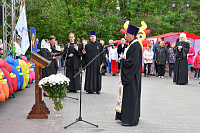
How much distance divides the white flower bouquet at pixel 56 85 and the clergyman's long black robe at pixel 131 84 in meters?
1.44

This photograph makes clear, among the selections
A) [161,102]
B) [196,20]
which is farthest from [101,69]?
[196,20]

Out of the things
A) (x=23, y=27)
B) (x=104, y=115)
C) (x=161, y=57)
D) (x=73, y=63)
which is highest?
(x=23, y=27)

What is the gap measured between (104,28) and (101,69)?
1491 centimetres

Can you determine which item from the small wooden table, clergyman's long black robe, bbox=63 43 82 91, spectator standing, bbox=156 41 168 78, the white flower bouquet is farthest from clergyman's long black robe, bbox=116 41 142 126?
spectator standing, bbox=156 41 168 78

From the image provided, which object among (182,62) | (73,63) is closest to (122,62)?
(73,63)

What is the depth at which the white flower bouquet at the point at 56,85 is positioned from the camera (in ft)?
23.8

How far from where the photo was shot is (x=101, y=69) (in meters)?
11.2

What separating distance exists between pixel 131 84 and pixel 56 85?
5.77 feet

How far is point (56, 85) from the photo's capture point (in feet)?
24.2

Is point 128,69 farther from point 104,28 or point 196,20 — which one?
point 196,20

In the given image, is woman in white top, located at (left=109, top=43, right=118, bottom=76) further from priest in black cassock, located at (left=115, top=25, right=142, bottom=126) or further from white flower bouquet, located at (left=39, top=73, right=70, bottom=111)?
priest in black cassock, located at (left=115, top=25, right=142, bottom=126)

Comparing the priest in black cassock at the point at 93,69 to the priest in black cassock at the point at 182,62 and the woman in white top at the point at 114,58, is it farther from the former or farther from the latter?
the woman in white top at the point at 114,58

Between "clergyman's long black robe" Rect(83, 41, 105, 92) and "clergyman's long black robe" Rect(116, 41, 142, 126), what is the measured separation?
181 inches

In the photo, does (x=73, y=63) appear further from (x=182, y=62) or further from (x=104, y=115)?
(x=182, y=62)
